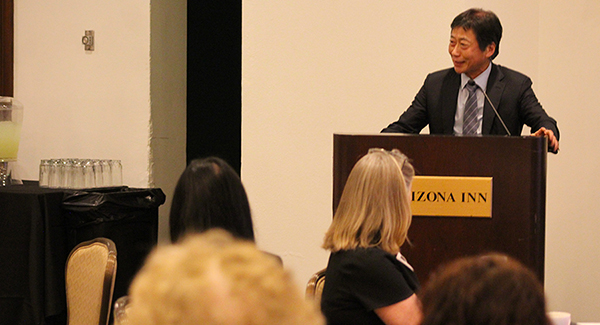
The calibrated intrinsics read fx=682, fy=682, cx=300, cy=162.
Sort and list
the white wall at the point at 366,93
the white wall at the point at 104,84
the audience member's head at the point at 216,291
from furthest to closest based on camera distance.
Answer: the white wall at the point at 104,84
the white wall at the point at 366,93
the audience member's head at the point at 216,291

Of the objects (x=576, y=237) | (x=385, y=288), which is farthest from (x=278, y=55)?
(x=385, y=288)

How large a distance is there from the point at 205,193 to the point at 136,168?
289 centimetres

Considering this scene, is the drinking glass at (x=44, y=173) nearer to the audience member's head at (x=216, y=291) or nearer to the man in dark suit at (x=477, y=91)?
the man in dark suit at (x=477, y=91)

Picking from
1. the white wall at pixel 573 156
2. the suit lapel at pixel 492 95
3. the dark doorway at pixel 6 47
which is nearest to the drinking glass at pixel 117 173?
the dark doorway at pixel 6 47

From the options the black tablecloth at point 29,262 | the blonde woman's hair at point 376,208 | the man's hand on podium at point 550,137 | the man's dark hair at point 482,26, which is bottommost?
the black tablecloth at point 29,262

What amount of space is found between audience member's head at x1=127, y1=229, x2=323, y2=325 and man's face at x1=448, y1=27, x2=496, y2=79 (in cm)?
205

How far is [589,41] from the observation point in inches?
154

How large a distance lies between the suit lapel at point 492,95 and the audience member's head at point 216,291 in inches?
77.0

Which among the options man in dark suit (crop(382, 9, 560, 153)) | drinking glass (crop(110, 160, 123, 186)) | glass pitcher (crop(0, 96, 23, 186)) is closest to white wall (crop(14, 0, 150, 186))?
drinking glass (crop(110, 160, 123, 186))

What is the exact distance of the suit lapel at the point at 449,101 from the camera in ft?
8.61

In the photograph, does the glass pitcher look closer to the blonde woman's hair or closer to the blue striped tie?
the blue striped tie

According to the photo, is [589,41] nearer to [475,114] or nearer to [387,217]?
[475,114]

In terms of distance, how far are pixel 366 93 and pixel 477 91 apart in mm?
1390

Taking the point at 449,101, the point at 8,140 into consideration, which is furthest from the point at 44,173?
the point at 449,101
